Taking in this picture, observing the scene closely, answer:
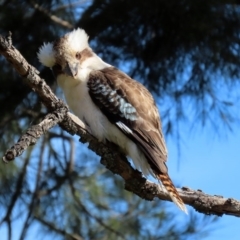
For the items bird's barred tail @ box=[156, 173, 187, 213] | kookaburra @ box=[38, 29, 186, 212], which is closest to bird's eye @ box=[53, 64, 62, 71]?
kookaburra @ box=[38, 29, 186, 212]

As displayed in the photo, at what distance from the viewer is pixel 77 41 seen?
2.95 m

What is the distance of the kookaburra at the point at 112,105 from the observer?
2526 mm

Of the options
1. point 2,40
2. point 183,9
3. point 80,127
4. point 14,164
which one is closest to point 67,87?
point 80,127

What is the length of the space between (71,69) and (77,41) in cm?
24

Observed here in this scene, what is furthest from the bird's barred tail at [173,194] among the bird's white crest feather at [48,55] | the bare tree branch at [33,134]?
the bird's white crest feather at [48,55]

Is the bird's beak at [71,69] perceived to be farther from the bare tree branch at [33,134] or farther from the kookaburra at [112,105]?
the bare tree branch at [33,134]

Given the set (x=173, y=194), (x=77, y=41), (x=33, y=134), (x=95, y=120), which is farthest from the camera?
(x=77, y=41)

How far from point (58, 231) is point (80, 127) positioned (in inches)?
73.2

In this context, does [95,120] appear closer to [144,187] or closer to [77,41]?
[144,187]

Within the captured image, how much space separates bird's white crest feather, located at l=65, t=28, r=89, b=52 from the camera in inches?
113

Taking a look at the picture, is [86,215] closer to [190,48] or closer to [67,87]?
[190,48]

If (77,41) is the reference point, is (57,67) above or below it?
below

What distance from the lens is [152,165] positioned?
2.48m

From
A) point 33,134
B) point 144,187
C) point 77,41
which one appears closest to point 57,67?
point 77,41
